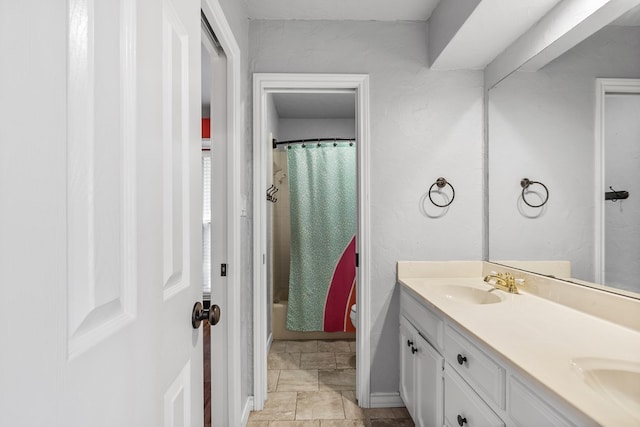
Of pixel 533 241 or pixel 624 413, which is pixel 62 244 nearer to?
pixel 624 413

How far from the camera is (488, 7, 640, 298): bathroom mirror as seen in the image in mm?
1298

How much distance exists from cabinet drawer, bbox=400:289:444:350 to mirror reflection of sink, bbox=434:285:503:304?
6.2 inches

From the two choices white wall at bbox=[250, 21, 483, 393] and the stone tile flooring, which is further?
white wall at bbox=[250, 21, 483, 393]

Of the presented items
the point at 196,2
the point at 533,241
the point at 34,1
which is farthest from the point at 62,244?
the point at 533,241

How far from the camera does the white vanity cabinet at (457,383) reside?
2.97 feet

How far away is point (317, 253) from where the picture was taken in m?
3.44

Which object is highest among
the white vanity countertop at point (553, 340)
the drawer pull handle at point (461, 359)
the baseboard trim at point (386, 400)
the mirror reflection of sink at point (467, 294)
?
the white vanity countertop at point (553, 340)

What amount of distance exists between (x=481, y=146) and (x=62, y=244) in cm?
231

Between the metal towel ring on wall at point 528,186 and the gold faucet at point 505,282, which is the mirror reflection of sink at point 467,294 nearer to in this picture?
the gold faucet at point 505,282

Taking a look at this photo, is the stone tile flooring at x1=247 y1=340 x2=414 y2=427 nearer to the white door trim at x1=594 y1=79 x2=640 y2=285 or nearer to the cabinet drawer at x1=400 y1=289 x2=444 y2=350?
the cabinet drawer at x1=400 y1=289 x2=444 y2=350

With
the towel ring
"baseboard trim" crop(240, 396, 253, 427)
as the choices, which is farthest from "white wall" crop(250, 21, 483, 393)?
"baseboard trim" crop(240, 396, 253, 427)

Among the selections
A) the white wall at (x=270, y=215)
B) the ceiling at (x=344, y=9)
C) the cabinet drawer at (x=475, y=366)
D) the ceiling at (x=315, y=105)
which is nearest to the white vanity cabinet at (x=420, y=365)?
the cabinet drawer at (x=475, y=366)

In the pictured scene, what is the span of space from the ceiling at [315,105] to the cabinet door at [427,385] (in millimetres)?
2293

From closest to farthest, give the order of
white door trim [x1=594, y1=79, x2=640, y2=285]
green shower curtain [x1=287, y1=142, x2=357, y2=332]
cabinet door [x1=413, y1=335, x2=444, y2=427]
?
white door trim [x1=594, y1=79, x2=640, y2=285], cabinet door [x1=413, y1=335, x2=444, y2=427], green shower curtain [x1=287, y1=142, x2=357, y2=332]
